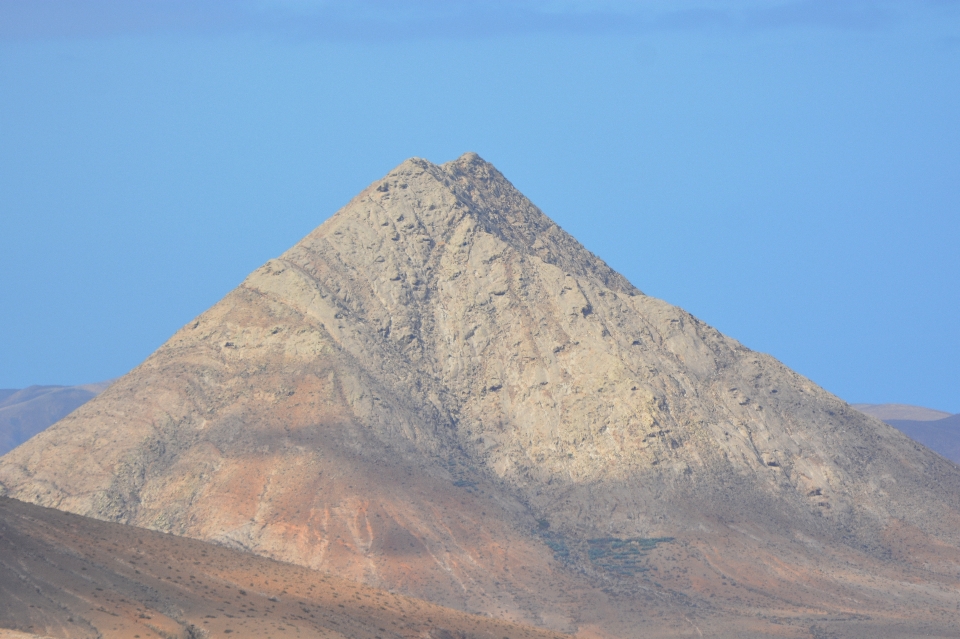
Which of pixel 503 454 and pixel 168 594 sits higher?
pixel 503 454

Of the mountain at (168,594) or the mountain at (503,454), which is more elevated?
the mountain at (503,454)

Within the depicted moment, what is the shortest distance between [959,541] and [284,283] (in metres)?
66.4

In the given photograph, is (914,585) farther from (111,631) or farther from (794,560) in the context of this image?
(111,631)

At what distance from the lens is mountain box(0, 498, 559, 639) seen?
52.3 meters

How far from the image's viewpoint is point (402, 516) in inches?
4424

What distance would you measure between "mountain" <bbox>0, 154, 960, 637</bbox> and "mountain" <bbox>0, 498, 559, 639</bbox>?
3015 cm

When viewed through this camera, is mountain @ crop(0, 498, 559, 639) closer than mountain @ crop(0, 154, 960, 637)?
Yes

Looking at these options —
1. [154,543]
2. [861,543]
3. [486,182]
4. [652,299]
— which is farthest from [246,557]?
[486,182]

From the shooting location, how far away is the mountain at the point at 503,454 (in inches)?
4213

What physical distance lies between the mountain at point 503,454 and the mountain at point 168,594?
98.9 ft

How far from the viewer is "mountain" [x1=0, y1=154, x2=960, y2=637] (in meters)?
107

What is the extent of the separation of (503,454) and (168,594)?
68.5 metres

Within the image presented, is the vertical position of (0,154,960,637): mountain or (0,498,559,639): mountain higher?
(0,154,960,637): mountain

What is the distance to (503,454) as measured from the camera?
125875mm
